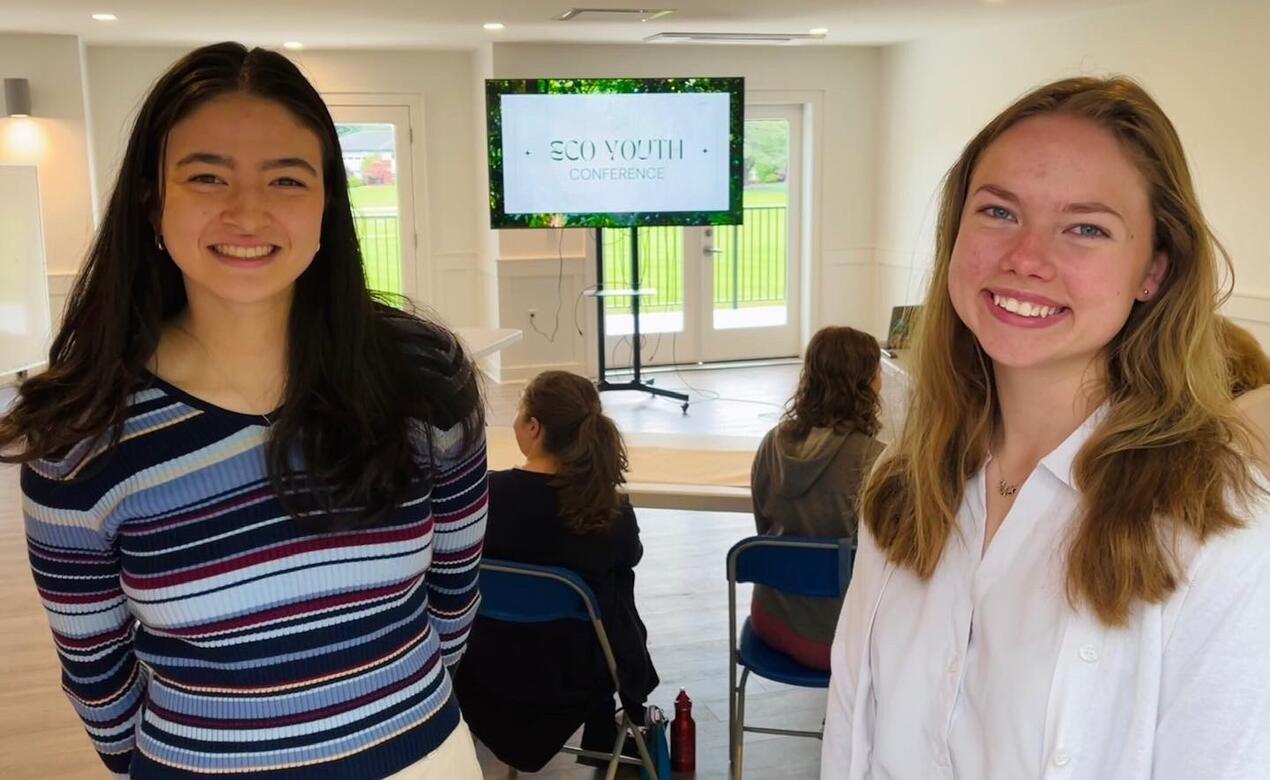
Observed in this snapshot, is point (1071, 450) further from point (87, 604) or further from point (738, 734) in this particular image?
point (738, 734)

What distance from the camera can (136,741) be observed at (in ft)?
4.09

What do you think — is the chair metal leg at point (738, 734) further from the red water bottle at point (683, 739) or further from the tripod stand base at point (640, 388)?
the tripod stand base at point (640, 388)

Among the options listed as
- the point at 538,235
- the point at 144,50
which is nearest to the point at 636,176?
the point at 538,235

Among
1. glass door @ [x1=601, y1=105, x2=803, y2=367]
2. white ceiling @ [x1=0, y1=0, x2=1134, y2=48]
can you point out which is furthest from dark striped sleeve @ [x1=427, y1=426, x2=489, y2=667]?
glass door @ [x1=601, y1=105, x2=803, y2=367]

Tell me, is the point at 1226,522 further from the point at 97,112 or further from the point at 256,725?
the point at 97,112

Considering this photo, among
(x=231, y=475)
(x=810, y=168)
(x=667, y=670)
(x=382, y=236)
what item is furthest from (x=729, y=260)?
(x=231, y=475)

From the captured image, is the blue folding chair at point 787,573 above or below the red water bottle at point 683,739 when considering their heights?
above

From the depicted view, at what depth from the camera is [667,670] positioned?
11.4 ft

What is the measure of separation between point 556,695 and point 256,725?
54.6 inches

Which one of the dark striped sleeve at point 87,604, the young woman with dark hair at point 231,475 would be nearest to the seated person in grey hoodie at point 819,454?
the young woman with dark hair at point 231,475

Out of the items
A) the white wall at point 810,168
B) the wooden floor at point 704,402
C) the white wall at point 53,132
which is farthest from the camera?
the white wall at point 810,168

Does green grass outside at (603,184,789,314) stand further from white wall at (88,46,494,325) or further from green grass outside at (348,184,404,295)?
green grass outside at (348,184,404,295)

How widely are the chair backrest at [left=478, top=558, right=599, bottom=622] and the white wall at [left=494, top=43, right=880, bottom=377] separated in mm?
5667

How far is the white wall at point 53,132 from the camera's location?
23.7 ft
